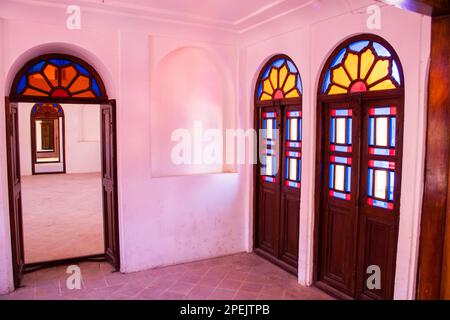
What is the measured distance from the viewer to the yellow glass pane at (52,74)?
5328 mm

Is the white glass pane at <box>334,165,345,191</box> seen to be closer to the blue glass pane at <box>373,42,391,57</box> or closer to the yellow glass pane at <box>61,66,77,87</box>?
the blue glass pane at <box>373,42,391,57</box>

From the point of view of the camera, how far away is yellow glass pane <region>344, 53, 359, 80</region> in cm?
448

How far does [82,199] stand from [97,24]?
710 centimetres

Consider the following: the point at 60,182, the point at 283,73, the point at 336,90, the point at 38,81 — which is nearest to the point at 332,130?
the point at 336,90

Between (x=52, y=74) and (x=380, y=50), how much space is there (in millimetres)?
4394

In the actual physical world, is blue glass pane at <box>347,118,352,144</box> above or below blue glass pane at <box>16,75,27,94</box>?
below

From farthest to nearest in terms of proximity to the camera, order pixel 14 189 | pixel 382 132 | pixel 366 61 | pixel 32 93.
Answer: pixel 32 93, pixel 14 189, pixel 366 61, pixel 382 132

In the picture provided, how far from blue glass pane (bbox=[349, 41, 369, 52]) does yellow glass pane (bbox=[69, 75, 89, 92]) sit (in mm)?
3768

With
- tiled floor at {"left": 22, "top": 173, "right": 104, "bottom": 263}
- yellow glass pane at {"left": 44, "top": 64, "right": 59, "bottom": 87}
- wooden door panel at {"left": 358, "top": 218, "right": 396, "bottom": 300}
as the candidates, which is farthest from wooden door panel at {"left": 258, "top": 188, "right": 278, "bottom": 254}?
yellow glass pane at {"left": 44, "top": 64, "right": 59, "bottom": 87}

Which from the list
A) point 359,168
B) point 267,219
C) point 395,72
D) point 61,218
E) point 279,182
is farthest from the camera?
point 61,218

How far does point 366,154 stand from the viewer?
439 cm

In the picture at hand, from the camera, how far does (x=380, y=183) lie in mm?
4250

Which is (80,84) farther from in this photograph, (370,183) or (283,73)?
(370,183)
